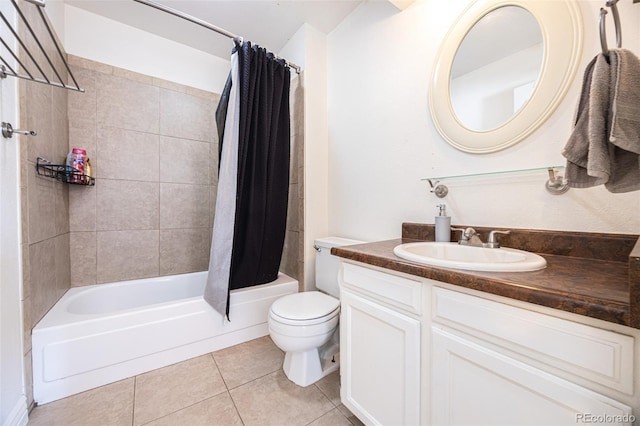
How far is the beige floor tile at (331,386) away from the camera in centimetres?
128

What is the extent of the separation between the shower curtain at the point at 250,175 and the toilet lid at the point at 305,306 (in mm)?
456

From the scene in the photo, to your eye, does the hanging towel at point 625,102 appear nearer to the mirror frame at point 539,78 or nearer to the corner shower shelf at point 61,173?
the mirror frame at point 539,78

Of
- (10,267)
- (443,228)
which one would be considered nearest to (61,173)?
(10,267)

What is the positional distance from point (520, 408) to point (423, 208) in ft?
3.04

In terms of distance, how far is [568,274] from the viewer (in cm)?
68

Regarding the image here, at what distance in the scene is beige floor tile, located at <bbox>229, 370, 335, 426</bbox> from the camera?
1.15 m

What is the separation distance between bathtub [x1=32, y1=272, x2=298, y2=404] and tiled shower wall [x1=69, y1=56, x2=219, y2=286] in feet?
0.65

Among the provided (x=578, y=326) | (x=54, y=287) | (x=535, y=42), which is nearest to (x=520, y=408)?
(x=578, y=326)

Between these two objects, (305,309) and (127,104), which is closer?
(305,309)

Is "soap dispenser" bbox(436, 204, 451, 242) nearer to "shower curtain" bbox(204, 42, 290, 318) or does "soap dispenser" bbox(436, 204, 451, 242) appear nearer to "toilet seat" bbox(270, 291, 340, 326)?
"toilet seat" bbox(270, 291, 340, 326)

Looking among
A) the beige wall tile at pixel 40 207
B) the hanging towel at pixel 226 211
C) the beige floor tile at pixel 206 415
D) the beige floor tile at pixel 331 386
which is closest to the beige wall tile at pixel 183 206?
the beige wall tile at pixel 40 207

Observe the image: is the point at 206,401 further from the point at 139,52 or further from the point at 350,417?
the point at 139,52

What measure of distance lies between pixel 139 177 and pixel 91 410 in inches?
62.0

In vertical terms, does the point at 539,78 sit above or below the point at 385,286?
above
